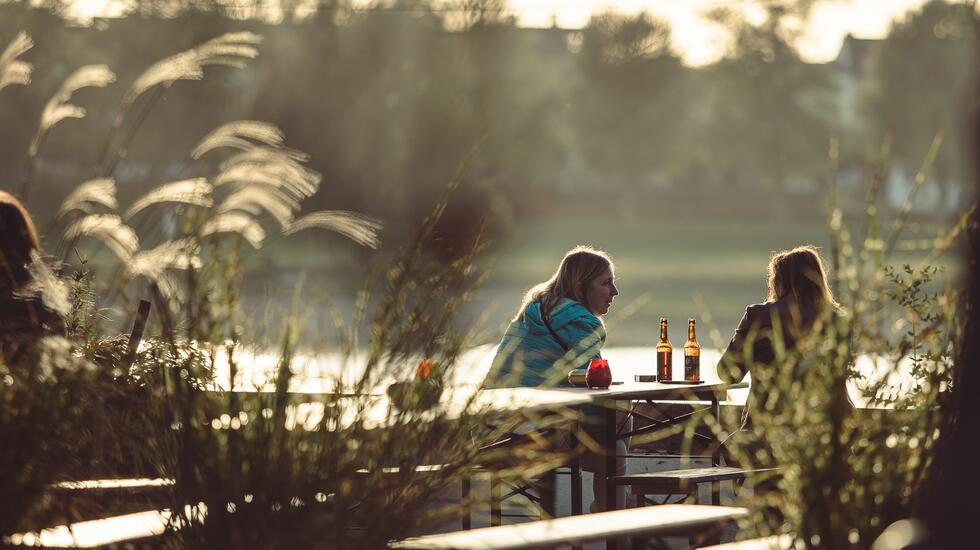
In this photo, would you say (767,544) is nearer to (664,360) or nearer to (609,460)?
(609,460)

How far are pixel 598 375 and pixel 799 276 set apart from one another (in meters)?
0.91

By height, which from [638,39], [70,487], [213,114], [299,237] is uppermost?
[638,39]

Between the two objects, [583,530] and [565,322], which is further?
[565,322]

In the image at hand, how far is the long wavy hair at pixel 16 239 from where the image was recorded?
4102mm

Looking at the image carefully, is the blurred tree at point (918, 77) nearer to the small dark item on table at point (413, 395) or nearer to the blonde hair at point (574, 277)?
the blonde hair at point (574, 277)

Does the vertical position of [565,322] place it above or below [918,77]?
below

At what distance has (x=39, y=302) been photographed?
3805 millimetres

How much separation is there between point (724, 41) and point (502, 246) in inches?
989

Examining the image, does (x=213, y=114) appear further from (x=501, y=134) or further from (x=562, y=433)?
(x=562, y=433)

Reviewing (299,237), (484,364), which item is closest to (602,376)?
(484,364)

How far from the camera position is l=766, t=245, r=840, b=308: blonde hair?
5.57m

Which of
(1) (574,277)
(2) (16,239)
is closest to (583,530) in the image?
(2) (16,239)

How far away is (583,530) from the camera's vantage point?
3.52 m

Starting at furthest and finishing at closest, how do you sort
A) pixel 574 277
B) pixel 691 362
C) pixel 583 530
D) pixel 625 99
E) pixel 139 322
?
pixel 625 99
pixel 691 362
pixel 574 277
pixel 139 322
pixel 583 530
